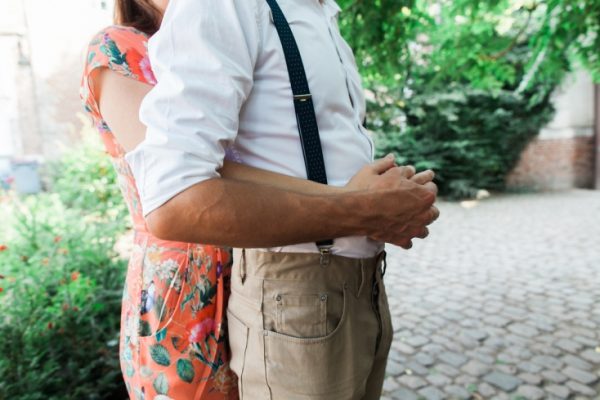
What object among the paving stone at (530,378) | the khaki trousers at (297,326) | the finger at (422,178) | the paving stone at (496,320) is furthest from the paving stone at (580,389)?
the finger at (422,178)

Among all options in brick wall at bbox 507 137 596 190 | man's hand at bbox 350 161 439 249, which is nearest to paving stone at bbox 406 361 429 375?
man's hand at bbox 350 161 439 249

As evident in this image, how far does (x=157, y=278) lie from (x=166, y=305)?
7 cm

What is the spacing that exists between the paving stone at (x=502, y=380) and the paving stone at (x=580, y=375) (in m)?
0.42

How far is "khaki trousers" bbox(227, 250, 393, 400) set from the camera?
109cm

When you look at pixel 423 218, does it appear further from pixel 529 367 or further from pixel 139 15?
pixel 529 367

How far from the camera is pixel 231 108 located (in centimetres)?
97

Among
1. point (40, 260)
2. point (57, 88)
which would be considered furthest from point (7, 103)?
point (40, 260)

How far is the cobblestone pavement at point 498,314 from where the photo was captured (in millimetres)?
3611

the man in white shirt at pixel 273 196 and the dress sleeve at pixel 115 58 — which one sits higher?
the dress sleeve at pixel 115 58

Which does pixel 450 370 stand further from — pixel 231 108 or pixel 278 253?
pixel 231 108

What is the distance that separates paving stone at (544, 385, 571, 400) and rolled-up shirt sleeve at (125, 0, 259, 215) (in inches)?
137

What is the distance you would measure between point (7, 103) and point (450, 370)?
48.0 ft

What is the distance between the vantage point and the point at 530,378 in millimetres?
3629

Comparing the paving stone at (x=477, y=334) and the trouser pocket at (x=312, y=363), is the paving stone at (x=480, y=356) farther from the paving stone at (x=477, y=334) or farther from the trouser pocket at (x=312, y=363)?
the trouser pocket at (x=312, y=363)
